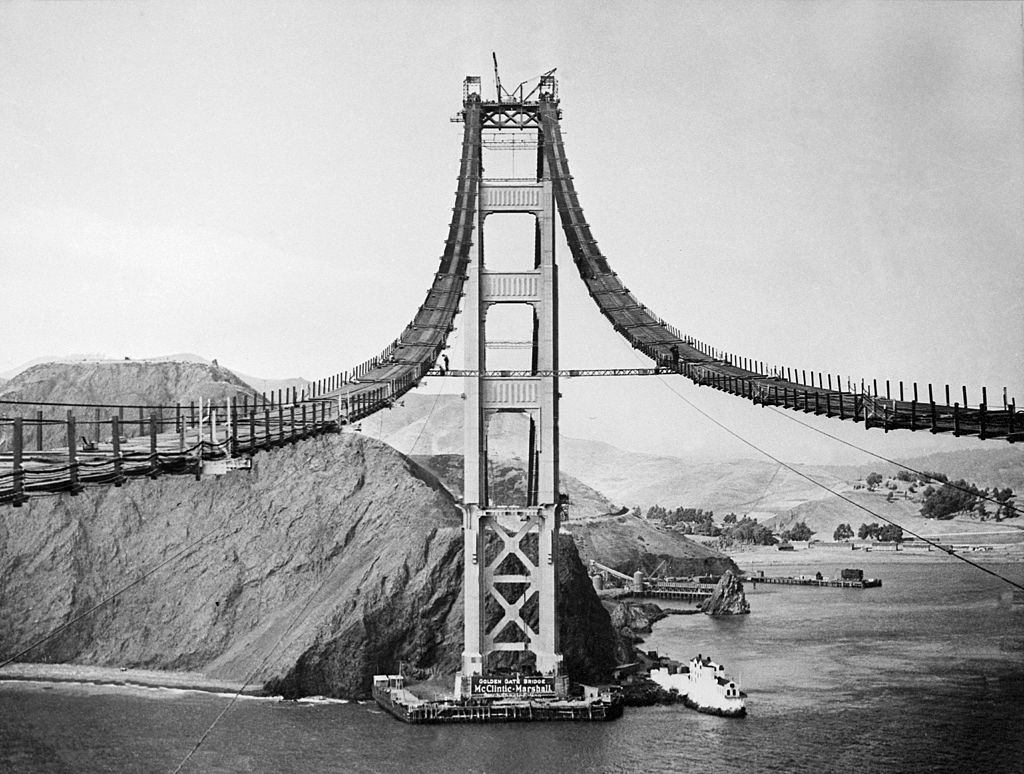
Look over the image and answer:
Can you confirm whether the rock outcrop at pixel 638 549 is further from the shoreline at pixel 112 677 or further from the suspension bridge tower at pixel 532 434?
the suspension bridge tower at pixel 532 434

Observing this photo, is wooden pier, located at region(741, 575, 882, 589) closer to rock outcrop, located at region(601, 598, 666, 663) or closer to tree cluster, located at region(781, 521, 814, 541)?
rock outcrop, located at region(601, 598, 666, 663)

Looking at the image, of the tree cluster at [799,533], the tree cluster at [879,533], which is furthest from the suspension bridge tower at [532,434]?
the tree cluster at [799,533]

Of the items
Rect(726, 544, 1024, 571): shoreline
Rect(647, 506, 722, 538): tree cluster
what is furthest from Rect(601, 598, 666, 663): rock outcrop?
Rect(647, 506, 722, 538): tree cluster

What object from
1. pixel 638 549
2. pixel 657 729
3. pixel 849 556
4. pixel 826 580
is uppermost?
pixel 657 729

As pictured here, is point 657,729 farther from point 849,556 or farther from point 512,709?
point 849,556

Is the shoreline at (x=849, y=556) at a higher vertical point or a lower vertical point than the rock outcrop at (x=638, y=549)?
lower

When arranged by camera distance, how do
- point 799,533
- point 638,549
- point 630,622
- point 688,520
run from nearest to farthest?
point 630,622 → point 638,549 → point 799,533 → point 688,520

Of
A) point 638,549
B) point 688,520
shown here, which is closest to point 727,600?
point 638,549
